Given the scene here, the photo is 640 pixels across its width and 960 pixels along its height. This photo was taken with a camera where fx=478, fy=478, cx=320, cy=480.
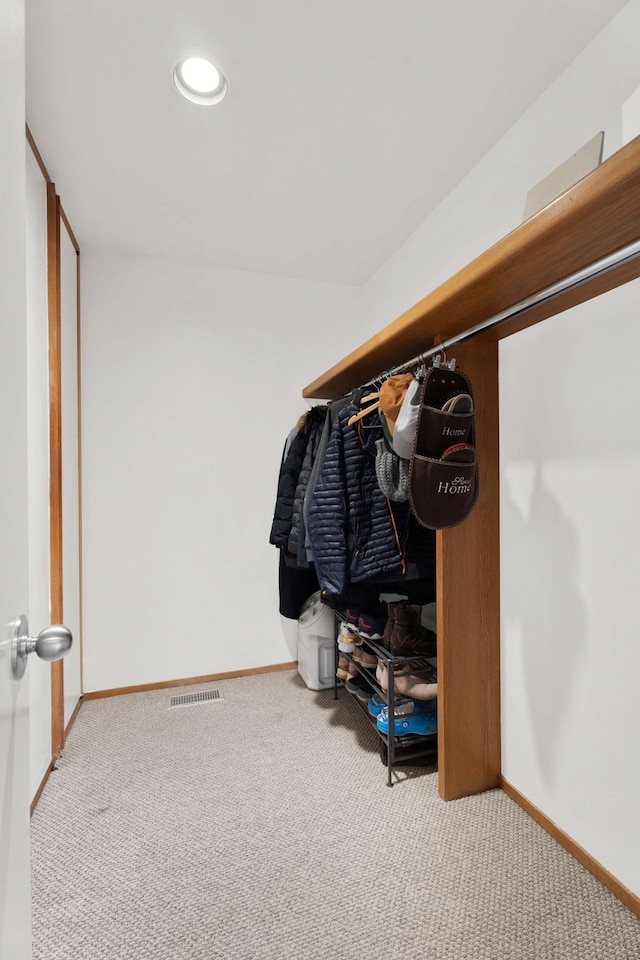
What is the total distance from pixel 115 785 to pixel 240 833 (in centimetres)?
62

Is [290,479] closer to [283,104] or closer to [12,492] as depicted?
[283,104]

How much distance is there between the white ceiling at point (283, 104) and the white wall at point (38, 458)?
33 cm

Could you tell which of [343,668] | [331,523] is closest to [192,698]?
[343,668]

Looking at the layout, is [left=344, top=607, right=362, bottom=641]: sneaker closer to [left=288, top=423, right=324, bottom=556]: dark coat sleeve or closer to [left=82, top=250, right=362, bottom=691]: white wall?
[left=288, top=423, right=324, bottom=556]: dark coat sleeve

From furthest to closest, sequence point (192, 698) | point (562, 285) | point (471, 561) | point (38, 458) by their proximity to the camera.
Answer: point (192, 698) < point (38, 458) < point (471, 561) < point (562, 285)

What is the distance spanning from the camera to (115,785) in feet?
6.32


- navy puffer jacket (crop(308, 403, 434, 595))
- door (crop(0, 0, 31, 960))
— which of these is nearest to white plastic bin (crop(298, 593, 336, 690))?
navy puffer jacket (crop(308, 403, 434, 595))

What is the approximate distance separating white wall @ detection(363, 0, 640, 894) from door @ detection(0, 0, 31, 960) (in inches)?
56.6

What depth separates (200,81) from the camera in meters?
1.60

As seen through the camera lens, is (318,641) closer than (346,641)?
No

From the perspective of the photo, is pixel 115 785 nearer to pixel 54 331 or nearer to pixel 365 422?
pixel 365 422

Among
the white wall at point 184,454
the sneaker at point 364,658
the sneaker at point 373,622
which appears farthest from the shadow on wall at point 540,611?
the white wall at point 184,454

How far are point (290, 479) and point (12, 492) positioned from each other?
68.7 inches

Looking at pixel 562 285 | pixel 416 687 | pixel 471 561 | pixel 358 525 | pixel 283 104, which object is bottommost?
pixel 416 687
